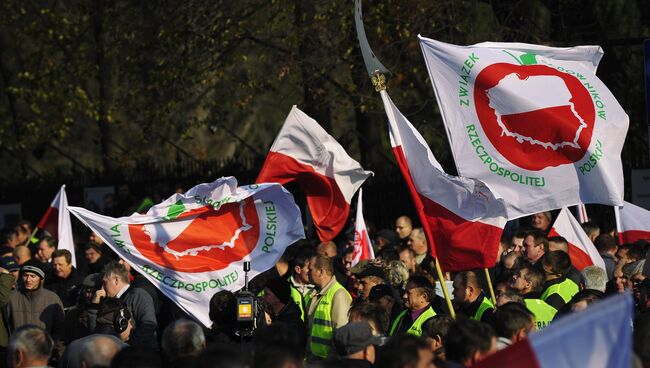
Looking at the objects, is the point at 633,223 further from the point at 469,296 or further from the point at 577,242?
the point at 469,296

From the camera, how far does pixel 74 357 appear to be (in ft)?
22.6

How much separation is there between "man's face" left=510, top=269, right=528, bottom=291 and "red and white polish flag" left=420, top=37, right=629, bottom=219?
0.67 meters

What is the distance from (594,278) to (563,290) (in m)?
0.42

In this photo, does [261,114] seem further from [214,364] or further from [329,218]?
[214,364]

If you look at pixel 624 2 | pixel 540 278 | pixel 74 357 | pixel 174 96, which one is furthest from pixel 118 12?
pixel 74 357

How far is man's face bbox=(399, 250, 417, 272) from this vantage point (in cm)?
→ 1152

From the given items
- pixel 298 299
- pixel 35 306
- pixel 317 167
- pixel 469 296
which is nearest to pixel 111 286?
pixel 35 306

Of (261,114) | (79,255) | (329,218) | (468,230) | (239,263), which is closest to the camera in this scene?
(468,230)

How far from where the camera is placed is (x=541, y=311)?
28.1 ft

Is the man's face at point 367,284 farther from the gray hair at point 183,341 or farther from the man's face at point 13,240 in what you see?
the man's face at point 13,240

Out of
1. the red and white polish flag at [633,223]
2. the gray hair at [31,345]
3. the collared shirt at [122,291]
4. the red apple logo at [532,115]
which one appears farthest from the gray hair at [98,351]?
the red and white polish flag at [633,223]

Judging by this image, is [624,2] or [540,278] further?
[624,2]

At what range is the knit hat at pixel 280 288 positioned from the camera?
1034 centimetres

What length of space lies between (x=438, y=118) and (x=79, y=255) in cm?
581
